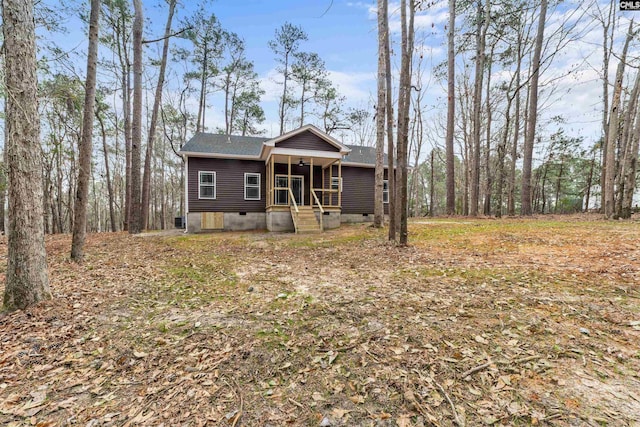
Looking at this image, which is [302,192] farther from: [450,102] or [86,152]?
[450,102]

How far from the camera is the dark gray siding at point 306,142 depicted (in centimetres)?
1293

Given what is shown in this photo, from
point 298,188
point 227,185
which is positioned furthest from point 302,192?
point 227,185

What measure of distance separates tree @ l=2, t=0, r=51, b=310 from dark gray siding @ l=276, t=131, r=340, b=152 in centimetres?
969

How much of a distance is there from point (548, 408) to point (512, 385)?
0.83ft

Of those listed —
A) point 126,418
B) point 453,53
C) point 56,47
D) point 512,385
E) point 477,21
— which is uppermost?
point 477,21

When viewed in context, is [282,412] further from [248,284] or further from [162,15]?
[162,15]

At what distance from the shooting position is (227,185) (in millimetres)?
13898

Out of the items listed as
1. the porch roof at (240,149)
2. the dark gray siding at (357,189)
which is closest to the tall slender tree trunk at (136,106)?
the porch roof at (240,149)

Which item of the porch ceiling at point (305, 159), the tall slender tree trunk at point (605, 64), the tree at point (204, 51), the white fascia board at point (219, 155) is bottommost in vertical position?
the porch ceiling at point (305, 159)

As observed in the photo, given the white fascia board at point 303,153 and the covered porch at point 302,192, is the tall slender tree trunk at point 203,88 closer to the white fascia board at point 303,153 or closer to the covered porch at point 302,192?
the covered porch at point 302,192

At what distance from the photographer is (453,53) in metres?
15.8

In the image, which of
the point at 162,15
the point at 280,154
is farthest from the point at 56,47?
the point at 280,154

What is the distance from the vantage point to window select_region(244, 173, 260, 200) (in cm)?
1429

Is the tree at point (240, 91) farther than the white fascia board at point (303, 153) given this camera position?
Yes
